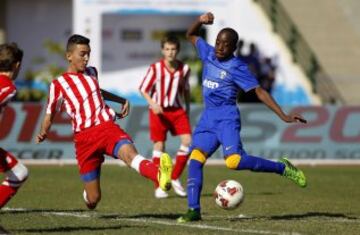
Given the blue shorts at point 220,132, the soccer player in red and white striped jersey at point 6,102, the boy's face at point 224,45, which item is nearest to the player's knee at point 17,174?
the soccer player in red and white striped jersey at point 6,102

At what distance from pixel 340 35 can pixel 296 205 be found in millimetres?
17646

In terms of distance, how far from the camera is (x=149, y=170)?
36.4 ft

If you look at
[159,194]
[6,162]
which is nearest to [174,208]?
[159,194]

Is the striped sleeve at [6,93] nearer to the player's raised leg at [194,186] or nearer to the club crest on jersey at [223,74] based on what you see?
the player's raised leg at [194,186]

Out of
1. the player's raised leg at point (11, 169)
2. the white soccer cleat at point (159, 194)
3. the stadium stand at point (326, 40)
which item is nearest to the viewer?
the player's raised leg at point (11, 169)

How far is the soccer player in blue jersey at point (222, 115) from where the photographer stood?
39.8 feet

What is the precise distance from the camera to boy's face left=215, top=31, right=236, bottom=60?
1209 cm

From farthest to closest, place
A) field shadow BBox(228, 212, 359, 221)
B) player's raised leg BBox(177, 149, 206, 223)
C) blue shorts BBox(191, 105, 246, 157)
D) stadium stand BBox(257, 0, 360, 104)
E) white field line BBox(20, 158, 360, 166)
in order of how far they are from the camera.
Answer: stadium stand BBox(257, 0, 360, 104) < white field line BBox(20, 158, 360, 166) < field shadow BBox(228, 212, 359, 221) < blue shorts BBox(191, 105, 246, 157) < player's raised leg BBox(177, 149, 206, 223)

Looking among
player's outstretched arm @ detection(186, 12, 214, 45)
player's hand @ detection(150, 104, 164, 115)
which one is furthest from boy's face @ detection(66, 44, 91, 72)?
player's hand @ detection(150, 104, 164, 115)

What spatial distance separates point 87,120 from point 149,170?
A: 96cm

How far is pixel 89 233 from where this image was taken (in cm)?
1091

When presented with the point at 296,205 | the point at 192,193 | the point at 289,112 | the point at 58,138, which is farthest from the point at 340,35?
the point at 192,193

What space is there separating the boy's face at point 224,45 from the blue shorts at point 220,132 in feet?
1.93

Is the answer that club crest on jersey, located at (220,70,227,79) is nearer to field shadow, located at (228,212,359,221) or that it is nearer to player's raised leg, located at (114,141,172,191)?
player's raised leg, located at (114,141,172,191)
